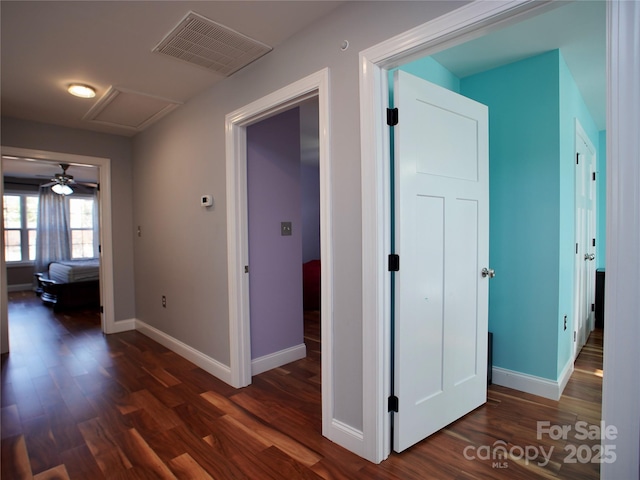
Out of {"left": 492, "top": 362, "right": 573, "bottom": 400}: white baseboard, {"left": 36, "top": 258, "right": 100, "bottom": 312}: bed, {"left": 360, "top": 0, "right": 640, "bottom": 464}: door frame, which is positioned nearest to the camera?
{"left": 360, "top": 0, "right": 640, "bottom": 464}: door frame

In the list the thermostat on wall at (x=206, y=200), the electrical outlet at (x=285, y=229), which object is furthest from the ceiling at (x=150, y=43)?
the electrical outlet at (x=285, y=229)

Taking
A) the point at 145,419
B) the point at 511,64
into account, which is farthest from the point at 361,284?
the point at 511,64

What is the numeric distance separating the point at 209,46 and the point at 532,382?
3304mm

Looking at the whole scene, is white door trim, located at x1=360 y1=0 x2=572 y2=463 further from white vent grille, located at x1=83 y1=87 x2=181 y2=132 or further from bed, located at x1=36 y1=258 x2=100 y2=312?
bed, located at x1=36 y1=258 x2=100 y2=312

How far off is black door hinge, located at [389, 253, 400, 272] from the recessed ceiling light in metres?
2.91

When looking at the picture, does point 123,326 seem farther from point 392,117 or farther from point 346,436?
point 392,117

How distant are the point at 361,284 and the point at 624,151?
3.88ft

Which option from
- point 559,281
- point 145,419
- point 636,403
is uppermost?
point 559,281

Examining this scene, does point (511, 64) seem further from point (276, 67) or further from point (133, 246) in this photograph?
point (133, 246)

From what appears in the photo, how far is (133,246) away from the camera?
14.6 feet

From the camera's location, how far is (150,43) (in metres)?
2.23

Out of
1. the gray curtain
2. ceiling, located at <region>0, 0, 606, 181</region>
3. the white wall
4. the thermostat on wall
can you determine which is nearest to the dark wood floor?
the white wall

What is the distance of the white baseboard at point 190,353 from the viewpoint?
2.89 meters

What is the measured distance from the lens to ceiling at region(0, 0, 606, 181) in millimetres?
1890
